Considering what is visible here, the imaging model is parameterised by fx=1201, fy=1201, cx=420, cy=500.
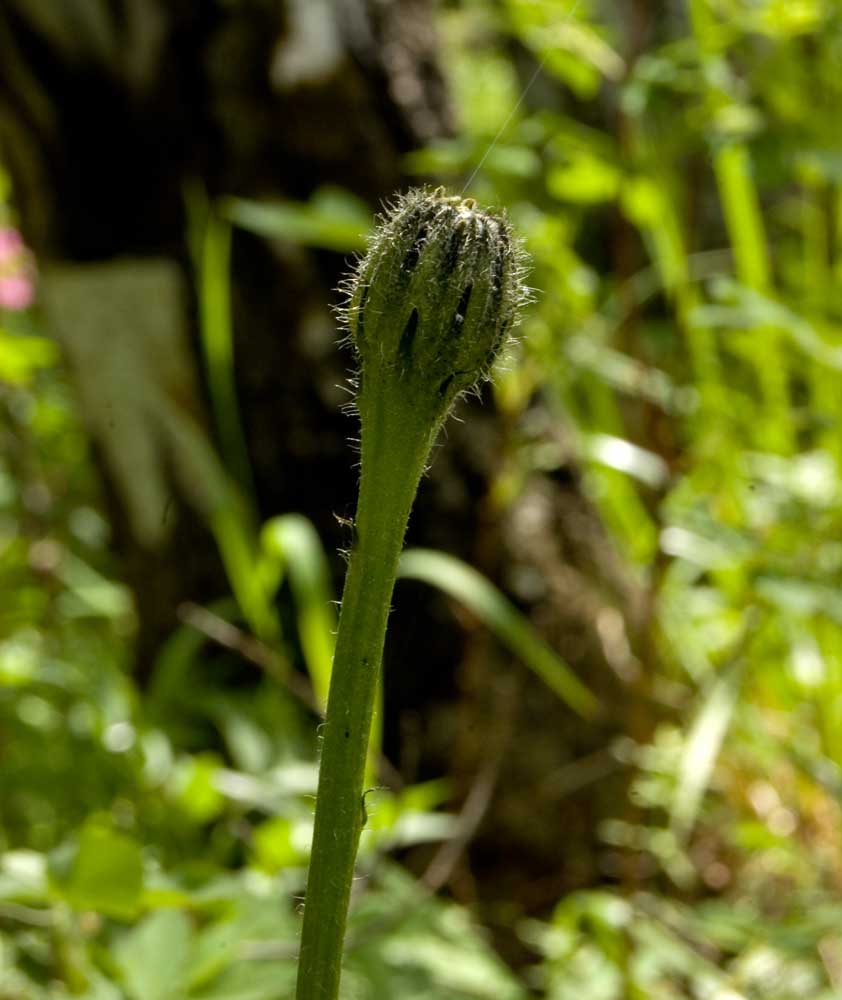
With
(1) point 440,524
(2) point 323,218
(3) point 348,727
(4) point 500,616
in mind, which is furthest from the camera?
(1) point 440,524

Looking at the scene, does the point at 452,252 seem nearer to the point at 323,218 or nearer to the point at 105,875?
the point at 105,875

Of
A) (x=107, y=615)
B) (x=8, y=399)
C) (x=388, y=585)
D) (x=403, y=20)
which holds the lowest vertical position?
(x=388, y=585)

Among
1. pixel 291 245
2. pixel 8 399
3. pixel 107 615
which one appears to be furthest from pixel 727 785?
pixel 8 399

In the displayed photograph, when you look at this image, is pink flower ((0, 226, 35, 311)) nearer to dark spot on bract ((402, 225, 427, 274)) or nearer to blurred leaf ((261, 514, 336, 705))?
blurred leaf ((261, 514, 336, 705))

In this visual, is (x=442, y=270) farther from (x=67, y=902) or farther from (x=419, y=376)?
(x=67, y=902)

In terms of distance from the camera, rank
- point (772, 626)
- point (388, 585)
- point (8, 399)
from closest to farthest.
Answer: point (388, 585)
point (772, 626)
point (8, 399)

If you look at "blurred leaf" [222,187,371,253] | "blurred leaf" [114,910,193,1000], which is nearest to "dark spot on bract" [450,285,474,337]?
"blurred leaf" [114,910,193,1000]

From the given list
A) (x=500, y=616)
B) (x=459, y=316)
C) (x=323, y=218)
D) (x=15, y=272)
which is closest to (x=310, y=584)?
(x=500, y=616)
